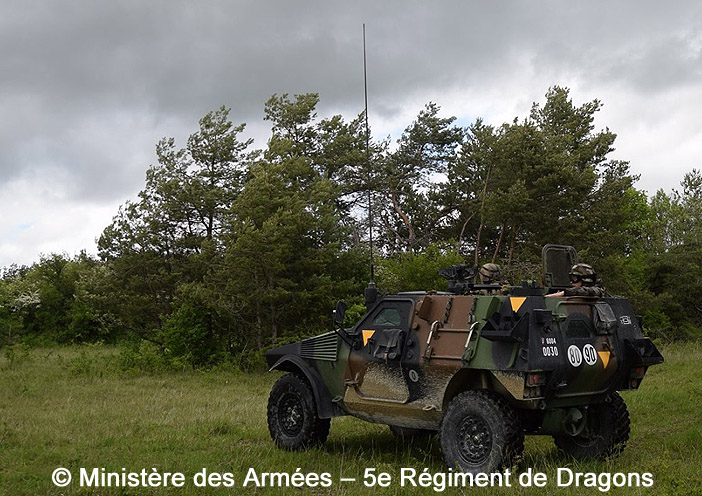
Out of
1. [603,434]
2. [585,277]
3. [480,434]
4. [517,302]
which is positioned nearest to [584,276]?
[585,277]

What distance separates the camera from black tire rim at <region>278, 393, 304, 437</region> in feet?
30.0

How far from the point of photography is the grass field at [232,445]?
23.6 ft

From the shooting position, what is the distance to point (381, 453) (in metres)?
9.05

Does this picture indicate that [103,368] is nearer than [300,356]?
No

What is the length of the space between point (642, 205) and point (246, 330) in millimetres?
30520

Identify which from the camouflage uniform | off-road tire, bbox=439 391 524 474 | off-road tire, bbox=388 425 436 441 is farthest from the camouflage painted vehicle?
off-road tire, bbox=388 425 436 441

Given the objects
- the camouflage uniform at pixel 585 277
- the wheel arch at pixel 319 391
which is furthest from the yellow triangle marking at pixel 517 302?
the wheel arch at pixel 319 391

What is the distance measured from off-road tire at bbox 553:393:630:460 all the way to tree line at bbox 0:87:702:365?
8317mm

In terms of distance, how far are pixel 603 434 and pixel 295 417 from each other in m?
3.45

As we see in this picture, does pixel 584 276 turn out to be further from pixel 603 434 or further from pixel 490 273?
pixel 603 434

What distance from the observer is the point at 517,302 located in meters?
7.52

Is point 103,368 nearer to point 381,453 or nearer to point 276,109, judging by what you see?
point 276,109

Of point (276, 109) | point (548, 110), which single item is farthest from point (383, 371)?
point (548, 110)

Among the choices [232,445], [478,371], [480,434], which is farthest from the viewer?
[232,445]
